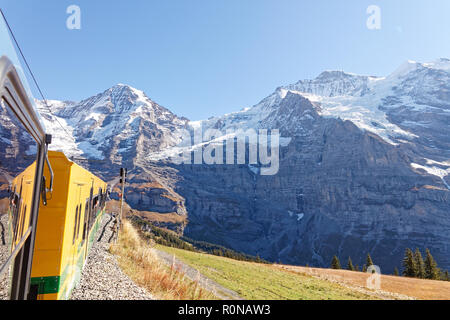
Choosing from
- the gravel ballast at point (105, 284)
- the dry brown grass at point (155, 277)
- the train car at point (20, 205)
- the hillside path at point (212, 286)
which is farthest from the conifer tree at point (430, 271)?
the train car at point (20, 205)

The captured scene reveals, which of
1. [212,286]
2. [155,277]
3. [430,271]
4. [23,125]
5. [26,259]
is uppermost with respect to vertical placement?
[23,125]

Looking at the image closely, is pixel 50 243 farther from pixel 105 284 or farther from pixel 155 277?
pixel 155 277

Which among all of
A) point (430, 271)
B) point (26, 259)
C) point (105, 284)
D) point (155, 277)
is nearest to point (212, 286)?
point (155, 277)

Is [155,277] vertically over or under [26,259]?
under

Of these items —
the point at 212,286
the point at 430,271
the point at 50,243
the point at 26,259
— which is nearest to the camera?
the point at 26,259

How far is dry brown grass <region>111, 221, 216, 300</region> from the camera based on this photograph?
8.16m

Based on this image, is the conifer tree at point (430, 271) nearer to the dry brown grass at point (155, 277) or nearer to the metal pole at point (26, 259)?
the dry brown grass at point (155, 277)

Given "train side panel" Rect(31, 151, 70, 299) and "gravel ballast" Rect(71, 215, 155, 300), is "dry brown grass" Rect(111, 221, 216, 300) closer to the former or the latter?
"gravel ballast" Rect(71, 215, 155, 300)

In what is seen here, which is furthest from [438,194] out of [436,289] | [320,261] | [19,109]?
[19,109]

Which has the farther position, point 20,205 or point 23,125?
point 20,205

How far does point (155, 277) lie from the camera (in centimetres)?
911

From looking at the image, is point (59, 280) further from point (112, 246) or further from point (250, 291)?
point (250, 291)

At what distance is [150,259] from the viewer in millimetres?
11891

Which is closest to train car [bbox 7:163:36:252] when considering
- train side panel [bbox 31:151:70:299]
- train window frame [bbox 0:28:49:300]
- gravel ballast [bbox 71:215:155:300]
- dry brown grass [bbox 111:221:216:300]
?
train window frame [bbox 0:28:49:300]
